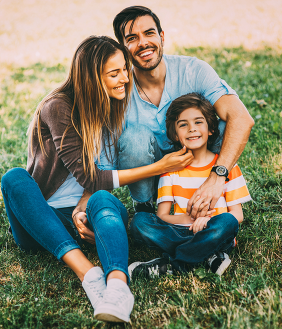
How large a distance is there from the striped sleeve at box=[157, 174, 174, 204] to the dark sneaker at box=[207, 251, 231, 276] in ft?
1.68

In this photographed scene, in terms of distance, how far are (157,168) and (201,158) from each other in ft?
1.24

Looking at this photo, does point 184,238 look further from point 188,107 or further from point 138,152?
point 188,107

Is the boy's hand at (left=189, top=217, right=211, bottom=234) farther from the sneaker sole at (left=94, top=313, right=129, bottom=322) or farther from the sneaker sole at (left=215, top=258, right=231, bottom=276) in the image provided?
the sneaker sole at (left=94, top=313, right=129, bottom=322)

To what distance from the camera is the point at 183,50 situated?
7195 mm

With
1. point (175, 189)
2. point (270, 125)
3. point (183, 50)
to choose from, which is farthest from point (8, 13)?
point (175, 189)

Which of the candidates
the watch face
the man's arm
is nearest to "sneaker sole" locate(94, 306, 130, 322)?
the man's arm

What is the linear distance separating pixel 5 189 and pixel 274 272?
1.74 meters

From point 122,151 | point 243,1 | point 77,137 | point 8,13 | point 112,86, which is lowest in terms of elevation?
point 122,151

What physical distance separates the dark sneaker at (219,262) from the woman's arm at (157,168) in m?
0.68

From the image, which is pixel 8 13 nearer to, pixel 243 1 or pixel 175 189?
pixel 243 1

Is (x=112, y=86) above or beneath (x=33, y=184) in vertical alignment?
above

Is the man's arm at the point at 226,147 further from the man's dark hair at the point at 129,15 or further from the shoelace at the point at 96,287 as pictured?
the man's dark hair at the point at 129,15

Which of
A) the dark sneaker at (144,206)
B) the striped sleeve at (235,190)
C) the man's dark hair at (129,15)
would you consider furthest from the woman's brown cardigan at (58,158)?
the man's dark hair at (129,15)

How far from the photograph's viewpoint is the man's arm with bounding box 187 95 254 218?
2258 millimetres
